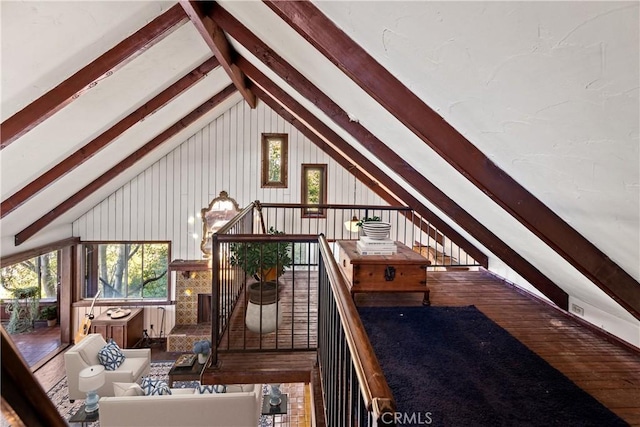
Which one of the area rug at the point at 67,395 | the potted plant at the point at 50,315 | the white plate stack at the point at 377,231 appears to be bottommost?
the area rug at the point at 67,395

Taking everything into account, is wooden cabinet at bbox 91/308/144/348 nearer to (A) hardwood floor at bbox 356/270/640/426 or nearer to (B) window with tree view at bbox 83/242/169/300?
(B) window with tree view at bbox 83/242/169/300

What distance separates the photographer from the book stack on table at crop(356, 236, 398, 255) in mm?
3338

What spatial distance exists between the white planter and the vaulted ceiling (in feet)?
5.65

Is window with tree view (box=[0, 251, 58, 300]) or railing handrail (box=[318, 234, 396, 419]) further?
window with tree view (box=[0, 251, 58, 300])

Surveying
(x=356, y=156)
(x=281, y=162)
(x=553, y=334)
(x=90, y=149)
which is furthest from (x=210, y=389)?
(x=281, y=162)

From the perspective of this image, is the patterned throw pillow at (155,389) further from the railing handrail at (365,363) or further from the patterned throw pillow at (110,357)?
the railing handrail at (365,363)

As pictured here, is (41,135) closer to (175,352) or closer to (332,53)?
(332,53)

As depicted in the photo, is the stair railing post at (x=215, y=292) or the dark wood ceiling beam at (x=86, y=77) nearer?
the stair railing post at (x=215, y=292)

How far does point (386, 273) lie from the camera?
3.25m

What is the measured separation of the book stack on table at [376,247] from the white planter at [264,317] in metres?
1.03

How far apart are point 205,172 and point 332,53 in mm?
5868

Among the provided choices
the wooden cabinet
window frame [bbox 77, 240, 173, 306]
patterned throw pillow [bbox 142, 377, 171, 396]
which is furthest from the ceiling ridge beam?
the wooden cabinet

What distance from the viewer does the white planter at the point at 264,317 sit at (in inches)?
109

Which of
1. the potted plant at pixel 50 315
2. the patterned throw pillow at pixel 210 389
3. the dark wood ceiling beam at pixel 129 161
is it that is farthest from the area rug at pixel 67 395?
the potted plant at pixel 50 315
